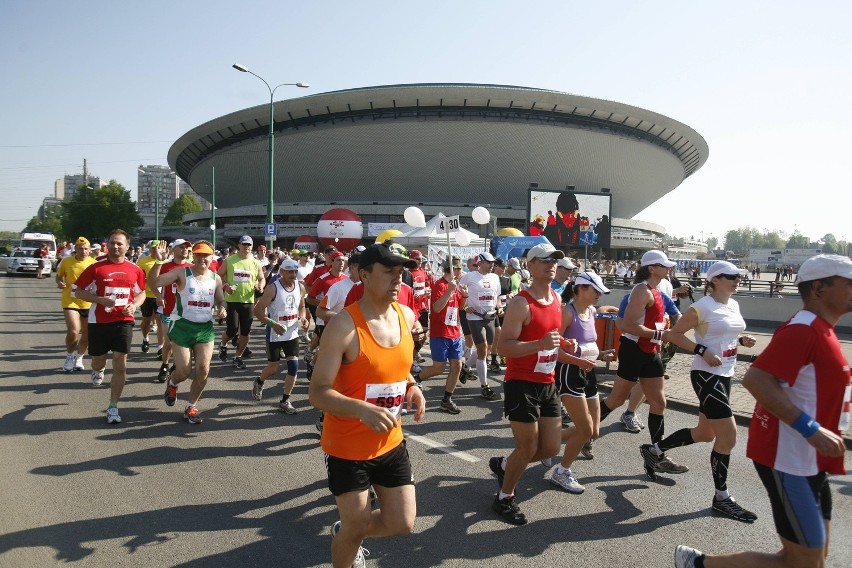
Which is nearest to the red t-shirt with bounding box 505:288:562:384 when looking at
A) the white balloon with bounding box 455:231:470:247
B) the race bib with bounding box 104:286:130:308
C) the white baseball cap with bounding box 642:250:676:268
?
the white baseball cap with bounding box 642:250:676:268

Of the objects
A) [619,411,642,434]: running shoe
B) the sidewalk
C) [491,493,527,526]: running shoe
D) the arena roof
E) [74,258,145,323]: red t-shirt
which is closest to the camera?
[491,493,527,526]: running shoe

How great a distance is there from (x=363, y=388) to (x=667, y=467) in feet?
11.7

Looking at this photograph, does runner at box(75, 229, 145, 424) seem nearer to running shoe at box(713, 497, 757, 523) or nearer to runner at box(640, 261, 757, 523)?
runner at box(640, 261, 757, 523)

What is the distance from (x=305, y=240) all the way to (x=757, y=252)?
6632 centimetres

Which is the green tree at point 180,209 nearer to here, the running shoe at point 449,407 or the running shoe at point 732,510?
the running shoe at point 449,407

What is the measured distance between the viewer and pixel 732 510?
13.8 ft

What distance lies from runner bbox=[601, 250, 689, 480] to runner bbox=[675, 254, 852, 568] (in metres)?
2.59

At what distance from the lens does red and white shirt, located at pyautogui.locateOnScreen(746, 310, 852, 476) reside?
8.30ft

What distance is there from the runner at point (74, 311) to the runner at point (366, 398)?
7541mm

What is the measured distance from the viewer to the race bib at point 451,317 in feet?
23.9

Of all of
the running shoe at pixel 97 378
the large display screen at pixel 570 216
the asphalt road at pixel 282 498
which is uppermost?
the large display screen at pixel 570 216

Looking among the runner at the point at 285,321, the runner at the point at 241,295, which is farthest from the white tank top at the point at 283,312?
the runner at the point at 241,295

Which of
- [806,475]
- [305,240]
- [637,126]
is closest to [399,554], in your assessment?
[806,475]

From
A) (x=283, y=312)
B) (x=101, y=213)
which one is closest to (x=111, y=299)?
(x=283, y=312)
